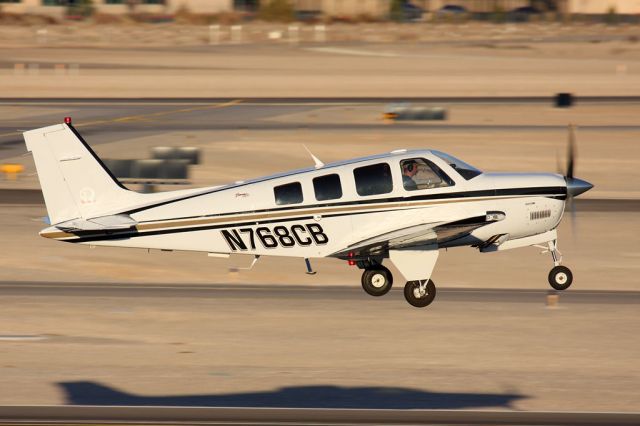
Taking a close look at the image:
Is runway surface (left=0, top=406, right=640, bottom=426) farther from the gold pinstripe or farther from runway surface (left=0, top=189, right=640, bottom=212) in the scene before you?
runway surface (left=0, top=189, right=640, bottom=212)

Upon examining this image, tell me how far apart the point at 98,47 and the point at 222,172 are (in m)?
56.6

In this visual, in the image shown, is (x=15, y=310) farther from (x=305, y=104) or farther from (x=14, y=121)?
(x=305, y=104)

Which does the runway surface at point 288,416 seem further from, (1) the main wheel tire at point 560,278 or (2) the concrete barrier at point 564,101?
(2) the concrete barrier at point 564,101

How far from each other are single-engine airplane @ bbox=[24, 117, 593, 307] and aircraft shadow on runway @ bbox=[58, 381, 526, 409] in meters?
4.31

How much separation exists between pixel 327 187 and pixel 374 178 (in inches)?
32.0

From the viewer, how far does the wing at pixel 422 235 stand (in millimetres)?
18031

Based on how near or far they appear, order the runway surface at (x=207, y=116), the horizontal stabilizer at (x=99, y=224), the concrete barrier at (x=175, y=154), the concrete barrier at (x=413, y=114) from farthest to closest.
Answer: the concrete barrier at (x=413, y=114), the runway surface at (x=207, y=116), the concrete barrier at (x=175, y=154), the horizontal stabilizer at (x=99, y=224)

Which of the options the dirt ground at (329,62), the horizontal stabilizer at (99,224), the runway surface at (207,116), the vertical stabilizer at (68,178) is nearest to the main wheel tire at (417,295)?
the horizontal stabilizer at (99,224)

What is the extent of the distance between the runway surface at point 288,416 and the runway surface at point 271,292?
18.8ft

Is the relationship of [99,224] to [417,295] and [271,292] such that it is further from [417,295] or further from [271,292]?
[417,295]

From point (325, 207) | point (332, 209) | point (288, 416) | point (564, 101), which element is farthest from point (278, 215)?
point (564, 101)

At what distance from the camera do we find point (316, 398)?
13945mm

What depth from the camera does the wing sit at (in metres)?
18.0

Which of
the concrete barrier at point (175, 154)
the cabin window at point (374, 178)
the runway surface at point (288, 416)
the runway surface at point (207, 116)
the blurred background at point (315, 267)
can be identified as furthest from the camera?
the runway surface at point (207, 116)
